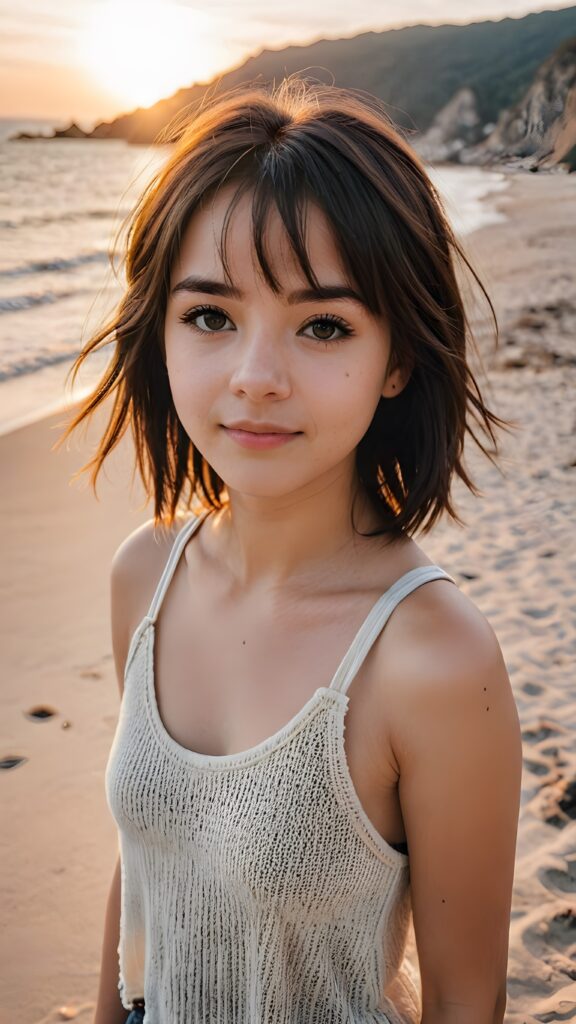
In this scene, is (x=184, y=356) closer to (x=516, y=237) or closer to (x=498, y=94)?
(x=516, y=237)

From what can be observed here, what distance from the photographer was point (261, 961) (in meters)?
1.39

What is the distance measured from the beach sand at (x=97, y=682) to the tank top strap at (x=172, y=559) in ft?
4.14

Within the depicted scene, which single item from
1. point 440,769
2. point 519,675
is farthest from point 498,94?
point 440,769

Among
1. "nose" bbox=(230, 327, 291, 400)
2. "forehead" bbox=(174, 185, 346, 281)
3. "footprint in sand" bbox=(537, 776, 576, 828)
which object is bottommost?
"footprint in sand" bbox=(537, 776, 576, 828)

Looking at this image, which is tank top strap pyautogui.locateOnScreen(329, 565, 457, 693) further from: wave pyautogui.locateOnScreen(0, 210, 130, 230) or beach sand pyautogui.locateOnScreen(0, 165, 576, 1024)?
wave pyautogui.locateOnScreen(0, 210, 130, 230)

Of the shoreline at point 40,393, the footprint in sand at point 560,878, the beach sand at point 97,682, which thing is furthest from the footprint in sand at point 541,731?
the shoreline at point 40,393

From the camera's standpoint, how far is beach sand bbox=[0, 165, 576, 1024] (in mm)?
2506

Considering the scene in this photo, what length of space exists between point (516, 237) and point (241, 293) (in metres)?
17.6

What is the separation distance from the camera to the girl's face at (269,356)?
1.27 meters

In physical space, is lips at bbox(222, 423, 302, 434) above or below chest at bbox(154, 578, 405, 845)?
above

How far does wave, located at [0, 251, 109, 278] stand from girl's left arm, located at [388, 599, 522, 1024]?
1333cm

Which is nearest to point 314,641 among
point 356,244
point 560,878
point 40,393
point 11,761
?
point 356,244

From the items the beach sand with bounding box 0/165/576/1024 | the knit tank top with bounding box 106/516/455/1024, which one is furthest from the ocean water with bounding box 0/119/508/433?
the knit tank top with bounding box 106/516/455/1024

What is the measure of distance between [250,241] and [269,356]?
17cm
